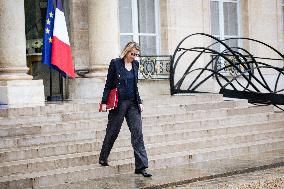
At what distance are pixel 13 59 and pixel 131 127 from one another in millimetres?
4366

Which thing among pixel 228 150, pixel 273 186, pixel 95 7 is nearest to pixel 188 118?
pixel 228 150

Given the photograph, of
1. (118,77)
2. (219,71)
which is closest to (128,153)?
(118,77)

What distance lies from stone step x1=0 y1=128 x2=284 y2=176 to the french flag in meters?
3.48

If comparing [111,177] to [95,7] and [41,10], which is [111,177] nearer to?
[95,7]

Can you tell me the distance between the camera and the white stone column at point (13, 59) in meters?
12.3

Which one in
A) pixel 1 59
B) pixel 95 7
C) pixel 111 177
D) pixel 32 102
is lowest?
pixel 111 177

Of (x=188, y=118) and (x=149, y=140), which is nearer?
(x=149, y=140)

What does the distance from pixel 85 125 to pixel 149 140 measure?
1.17m

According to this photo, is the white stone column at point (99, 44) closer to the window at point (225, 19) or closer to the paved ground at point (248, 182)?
the window at point (225, 19)

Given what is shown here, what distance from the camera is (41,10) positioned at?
15961 millimetres

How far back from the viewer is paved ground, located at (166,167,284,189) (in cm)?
822

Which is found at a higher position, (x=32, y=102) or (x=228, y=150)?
(x=32, y=102)

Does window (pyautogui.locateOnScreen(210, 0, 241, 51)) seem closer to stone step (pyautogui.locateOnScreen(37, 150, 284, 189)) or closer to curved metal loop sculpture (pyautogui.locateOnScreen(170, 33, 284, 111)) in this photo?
curved metal loop sculpture (pyautogui.locateOnScreen(170, 33, 284, 111))

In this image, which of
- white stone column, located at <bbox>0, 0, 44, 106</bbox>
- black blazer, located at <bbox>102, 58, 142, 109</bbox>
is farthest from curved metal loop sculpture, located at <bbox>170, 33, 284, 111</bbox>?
black blazer, located at <bbox>102, 58, 142, 109</bbox>
